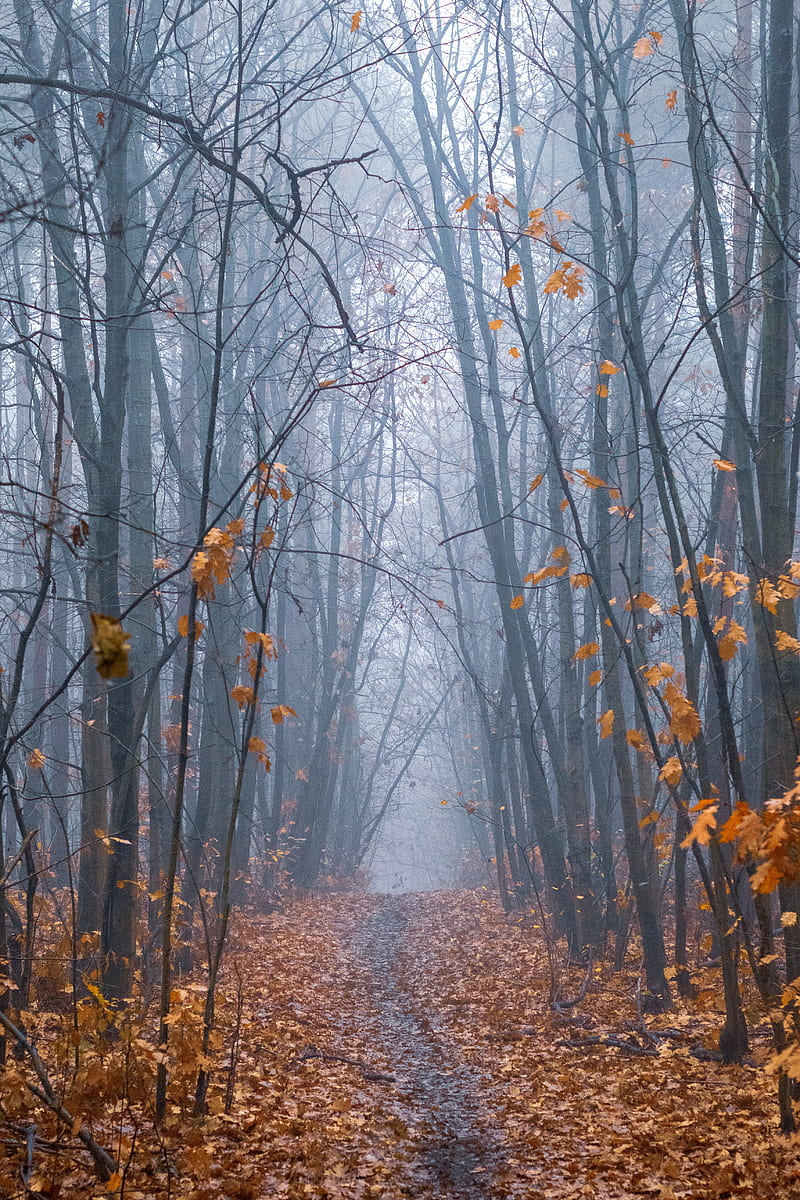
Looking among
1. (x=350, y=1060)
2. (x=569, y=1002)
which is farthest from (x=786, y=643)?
(x=569, y=1002)

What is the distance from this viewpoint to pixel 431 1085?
5.13 meters

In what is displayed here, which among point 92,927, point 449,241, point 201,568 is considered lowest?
point 92,927

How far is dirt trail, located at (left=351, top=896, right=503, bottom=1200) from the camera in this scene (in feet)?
12.4

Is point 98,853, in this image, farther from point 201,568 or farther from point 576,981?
point 576,981

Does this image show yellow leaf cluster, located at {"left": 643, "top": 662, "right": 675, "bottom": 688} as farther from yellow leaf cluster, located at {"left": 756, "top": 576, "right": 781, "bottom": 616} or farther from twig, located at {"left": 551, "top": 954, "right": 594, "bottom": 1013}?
twig, located at {"left": 551, "top": 954, "right": 594, "bottom": 1013}

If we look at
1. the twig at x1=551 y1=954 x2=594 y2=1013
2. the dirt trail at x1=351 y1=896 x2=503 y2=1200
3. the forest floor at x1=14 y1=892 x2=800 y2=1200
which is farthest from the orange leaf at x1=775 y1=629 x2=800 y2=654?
the twig at x1=551 y1=954 x2=594 y2=1013

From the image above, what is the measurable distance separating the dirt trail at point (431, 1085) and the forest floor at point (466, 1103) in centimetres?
1

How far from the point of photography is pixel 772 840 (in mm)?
2471

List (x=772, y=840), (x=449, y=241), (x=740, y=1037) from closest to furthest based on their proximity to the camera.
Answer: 1. (x=772, y=840)
2. (x=740, y=1037)
3. (x=449, y=241)

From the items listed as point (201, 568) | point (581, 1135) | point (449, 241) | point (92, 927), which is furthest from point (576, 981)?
point (449, 241)

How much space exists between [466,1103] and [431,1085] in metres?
0.41

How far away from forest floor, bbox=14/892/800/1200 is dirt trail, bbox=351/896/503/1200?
0.01 m

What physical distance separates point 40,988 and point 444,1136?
3.29 m

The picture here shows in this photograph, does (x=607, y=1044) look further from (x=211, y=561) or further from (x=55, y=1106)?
(x=211, y=561)
